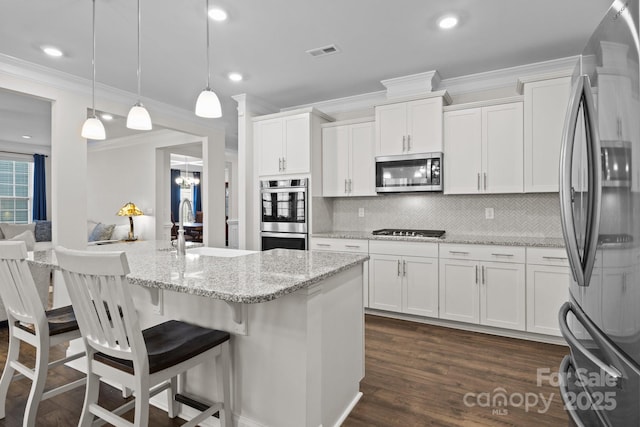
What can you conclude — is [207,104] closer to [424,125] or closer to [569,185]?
[569,185]

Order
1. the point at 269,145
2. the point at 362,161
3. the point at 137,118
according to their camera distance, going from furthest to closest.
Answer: the point at 269,145
the point at 362,161
the point at 137,118

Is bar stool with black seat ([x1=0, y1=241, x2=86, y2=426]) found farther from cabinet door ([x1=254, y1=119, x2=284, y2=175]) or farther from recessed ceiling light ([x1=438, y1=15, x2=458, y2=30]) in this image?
recessed ceiling light ([x1=438, y1=15, x2=458, y2=30])

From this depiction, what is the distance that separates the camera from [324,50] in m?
3.19

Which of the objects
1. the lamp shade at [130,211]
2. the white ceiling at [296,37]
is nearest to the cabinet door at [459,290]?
the white ceiling at [296,37]

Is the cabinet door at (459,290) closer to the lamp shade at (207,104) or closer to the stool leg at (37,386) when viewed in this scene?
the lamp shade at (207,104)

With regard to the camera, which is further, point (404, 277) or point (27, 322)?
point (404, 277)

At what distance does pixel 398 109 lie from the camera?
3.77 metres

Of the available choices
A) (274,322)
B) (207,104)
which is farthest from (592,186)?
(207,104)

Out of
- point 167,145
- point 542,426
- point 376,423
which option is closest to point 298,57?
point 376,423

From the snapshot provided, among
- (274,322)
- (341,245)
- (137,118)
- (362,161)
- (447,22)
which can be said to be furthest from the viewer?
(362,161)

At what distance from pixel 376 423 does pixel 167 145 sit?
606 centimetres

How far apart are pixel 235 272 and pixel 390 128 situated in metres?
2.77

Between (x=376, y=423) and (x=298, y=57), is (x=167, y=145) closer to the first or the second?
(x=298, y=57)

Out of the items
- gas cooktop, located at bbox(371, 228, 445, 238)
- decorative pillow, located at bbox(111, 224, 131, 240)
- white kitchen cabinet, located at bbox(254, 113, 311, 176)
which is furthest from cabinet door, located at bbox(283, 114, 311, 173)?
decorative pillow, located at bbox(111, 224, 131, 240)
